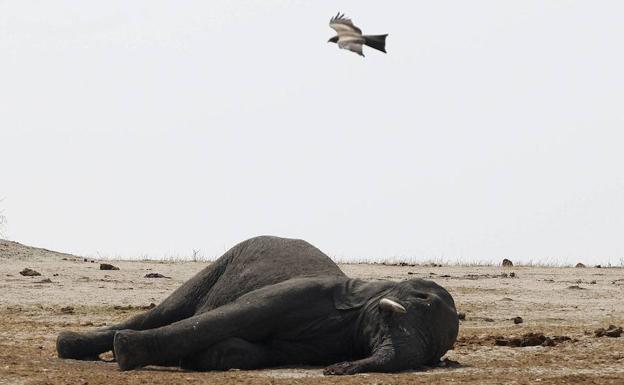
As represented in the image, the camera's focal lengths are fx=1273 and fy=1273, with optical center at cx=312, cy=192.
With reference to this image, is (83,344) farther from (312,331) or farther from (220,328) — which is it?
(312,331)

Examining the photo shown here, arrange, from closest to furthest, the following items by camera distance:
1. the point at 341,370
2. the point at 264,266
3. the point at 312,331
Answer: the point at 341,370 → the point at 312,331 → the point at 264,266

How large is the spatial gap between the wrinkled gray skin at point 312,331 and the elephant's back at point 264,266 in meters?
0.12

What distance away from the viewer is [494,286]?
18750mm

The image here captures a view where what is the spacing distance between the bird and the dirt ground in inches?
89.9

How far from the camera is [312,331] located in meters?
10.0

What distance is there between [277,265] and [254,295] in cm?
69

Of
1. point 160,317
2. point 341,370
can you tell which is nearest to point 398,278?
point 160,317

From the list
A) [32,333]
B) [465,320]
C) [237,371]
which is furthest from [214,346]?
[465,320]

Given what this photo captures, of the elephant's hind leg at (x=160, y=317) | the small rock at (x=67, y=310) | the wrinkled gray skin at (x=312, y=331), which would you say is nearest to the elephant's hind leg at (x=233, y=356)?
the wrinkled gray skin at (x=312, y=331)

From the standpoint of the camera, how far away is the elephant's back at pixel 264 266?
10742 mm

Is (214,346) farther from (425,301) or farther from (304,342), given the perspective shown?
(425,301)

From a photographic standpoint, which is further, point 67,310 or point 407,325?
point 67,310

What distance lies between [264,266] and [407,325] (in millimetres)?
1737

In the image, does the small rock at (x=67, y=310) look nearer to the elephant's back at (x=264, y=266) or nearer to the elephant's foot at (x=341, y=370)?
the elephant's back at (x=264, y=266)
